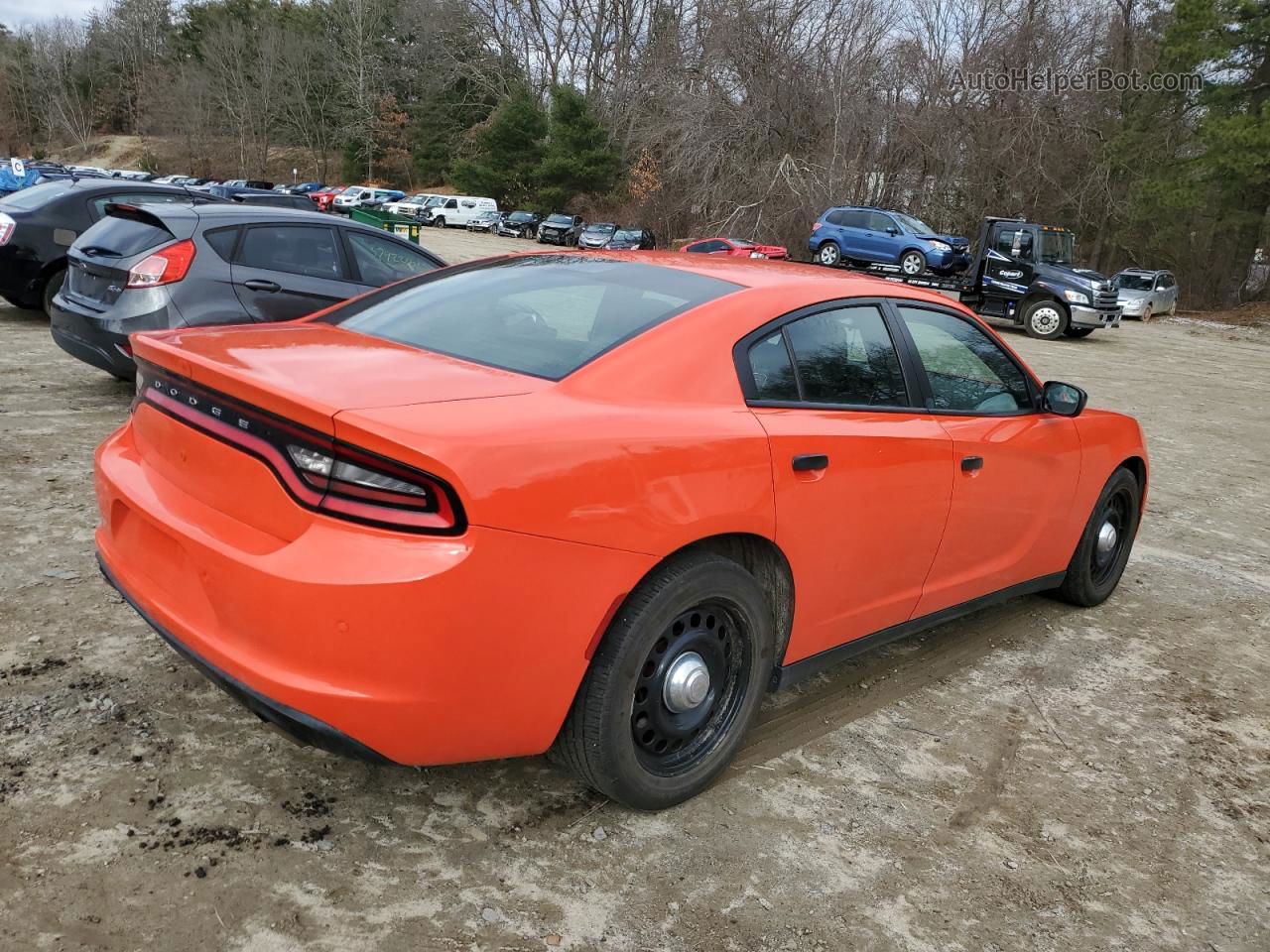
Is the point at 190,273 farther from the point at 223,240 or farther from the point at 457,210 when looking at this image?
the point at 457,210

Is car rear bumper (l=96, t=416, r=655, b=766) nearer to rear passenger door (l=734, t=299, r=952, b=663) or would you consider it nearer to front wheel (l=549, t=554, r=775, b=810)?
front wheel (l=549, t=554, r=775, b=810)

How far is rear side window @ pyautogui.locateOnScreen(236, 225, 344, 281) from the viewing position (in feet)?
22.2

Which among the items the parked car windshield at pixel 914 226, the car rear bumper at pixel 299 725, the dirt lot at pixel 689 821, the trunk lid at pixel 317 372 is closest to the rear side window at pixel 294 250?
the dirt lot at pixel 689 821

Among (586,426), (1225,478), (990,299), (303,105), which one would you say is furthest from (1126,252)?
(303,105)

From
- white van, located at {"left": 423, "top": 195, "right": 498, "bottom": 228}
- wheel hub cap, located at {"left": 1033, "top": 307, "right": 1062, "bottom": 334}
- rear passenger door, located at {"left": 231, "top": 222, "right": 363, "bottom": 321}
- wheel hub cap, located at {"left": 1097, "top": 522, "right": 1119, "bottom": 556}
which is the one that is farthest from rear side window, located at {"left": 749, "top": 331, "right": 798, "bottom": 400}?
white van, located at {"left": 423, "top": 195, "right": 498, "bottom": 228}

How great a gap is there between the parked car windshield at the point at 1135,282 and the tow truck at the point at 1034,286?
28.6ft

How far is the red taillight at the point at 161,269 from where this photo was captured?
6273 millimetres

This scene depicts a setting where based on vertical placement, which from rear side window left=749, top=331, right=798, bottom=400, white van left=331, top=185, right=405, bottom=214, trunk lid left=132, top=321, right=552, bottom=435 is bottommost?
trunk lid left=132, top=321, right=552, bottom=435

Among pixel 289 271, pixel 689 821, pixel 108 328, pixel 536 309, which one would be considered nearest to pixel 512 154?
pixel 289 271

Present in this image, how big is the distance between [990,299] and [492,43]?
5808 centimetres

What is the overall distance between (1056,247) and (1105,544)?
17664mm

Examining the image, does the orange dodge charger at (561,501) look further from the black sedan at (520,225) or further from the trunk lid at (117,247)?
the black sedan at (520,225)

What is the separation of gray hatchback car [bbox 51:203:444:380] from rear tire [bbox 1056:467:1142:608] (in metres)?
5.29

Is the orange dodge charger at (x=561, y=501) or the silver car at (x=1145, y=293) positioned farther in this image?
the silver car at (x=1145, y=293)
